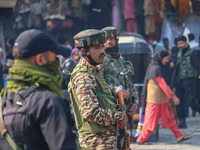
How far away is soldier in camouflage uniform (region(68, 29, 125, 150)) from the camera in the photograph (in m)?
3.79

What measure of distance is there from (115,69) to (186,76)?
4495 millimetres

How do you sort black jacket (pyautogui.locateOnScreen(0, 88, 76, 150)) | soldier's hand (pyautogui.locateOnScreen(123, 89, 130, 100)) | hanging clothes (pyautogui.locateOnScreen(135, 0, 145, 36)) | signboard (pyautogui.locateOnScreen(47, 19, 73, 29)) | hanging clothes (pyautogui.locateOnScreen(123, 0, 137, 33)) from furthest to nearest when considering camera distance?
1. signboard (pyautogui.locateOnScreen(47, 19, 73, 29))
2. hanging clothes (pyautogui.locateOnScreen(135, 0, 145, 36))
3. hanging clothes (pyautogui.locateOnScreen(123, 0, 137, 33))
4. soldier's hand (pyautogui.locateOnScreen(123, 89, 130, 100))
5. black jacket (pyautogui.locateOnScreen(0, 88, 76, 150))

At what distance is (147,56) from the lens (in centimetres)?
1002

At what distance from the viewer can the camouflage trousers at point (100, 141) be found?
391 centimetres

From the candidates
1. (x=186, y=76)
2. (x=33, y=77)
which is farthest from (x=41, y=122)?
(x=186, y=76)

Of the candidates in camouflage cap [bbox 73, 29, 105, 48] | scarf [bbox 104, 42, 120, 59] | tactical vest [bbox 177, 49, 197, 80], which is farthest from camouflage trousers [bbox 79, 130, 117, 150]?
tactical vest [bbox 177, 49, 197, 80]

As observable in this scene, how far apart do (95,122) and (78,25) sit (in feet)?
55.6

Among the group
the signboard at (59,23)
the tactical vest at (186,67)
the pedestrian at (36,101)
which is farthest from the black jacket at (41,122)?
the signboard at (59,23)

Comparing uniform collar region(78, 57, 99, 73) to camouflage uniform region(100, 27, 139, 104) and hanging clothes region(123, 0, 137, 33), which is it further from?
hanging clothes region(123, 0, 137, 33)

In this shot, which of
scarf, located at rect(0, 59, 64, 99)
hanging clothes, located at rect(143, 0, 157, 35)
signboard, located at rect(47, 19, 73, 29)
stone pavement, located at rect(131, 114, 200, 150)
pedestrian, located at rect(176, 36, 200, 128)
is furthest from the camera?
signboard, located at rect(47, 19, 73, 29)

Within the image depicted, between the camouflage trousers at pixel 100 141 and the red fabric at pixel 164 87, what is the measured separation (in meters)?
4.10

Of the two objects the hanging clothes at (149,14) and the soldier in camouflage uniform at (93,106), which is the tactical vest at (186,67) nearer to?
the hanging clothes at (149,14)

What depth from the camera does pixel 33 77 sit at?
265 cm

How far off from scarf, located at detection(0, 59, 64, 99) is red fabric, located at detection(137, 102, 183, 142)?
17.8 ft
